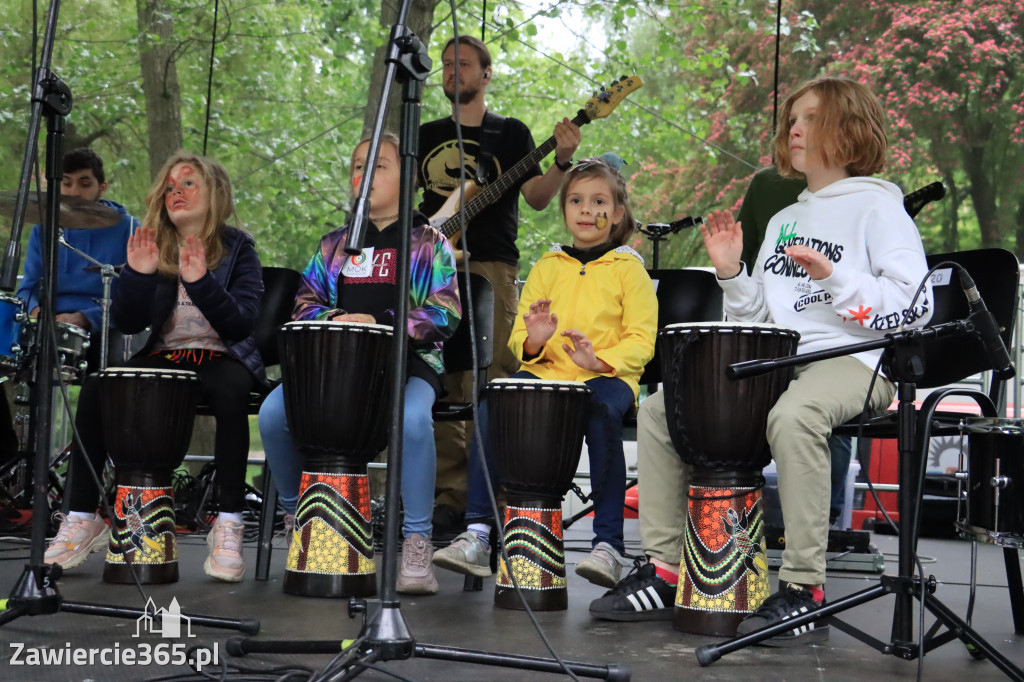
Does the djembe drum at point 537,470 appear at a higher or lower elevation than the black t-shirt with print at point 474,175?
lower

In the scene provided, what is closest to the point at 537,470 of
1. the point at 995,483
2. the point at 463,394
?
the point at 995,483

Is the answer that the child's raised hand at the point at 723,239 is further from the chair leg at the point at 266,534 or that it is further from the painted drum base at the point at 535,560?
the chair leg at the point at 266,534

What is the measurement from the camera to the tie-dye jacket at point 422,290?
317 cm

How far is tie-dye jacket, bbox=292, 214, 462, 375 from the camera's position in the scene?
125 inches

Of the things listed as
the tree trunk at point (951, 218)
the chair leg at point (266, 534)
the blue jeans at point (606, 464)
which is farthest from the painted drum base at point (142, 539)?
the tree trunk at point (951, 218)

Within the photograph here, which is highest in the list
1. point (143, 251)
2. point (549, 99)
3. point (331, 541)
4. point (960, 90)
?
point (960, 90)

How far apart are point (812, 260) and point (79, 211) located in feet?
10.3

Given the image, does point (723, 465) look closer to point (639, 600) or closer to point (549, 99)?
point (639, 600)

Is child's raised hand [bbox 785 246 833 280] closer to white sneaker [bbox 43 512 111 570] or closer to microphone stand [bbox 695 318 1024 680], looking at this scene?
microphone stand [bbox 695 318 1024 680]

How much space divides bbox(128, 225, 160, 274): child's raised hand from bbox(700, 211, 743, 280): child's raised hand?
5.53 ft

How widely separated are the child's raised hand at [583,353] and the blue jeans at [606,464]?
0.05 m

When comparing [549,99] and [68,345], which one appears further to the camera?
[549,99]

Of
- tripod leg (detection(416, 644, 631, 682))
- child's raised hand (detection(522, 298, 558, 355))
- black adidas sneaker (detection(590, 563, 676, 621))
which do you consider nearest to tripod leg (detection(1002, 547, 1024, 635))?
black adidas sneaker (detection(590, 563, 676, 621))

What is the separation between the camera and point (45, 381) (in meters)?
2.22
